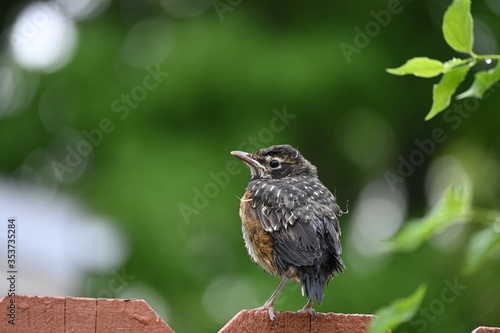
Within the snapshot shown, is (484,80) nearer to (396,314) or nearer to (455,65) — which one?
(455,65)

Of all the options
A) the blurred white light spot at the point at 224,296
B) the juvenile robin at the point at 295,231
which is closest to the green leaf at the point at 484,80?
the juvenile robin at the point at 295,231

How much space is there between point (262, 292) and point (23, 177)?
2823 millimetres

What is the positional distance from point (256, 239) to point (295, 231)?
274 millimetres

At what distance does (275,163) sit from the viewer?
4.43 meters

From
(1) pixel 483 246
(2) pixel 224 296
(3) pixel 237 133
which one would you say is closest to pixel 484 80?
(1) pixel 483 246

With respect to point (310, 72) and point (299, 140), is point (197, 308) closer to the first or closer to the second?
point (299, 140)

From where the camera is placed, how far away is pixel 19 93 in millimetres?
7797

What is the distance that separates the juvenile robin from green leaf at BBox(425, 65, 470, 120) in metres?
1.70

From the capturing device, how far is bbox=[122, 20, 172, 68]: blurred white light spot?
24.7 feet

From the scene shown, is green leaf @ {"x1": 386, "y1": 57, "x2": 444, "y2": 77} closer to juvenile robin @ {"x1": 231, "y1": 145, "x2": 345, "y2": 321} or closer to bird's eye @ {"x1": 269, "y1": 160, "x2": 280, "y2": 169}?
juvenile robin @ {"x1": 231, "y1": 145, "x2": 345, "y2": 321}

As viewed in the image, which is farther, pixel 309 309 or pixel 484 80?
pixel 309 309

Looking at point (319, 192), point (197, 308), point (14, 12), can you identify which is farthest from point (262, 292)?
point (14, 12)

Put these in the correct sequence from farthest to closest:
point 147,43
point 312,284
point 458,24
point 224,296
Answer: point 147,43 < point 224,296 < point 312,284 < point 458,24

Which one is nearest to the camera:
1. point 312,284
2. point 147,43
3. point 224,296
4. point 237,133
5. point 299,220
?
point 312,284
